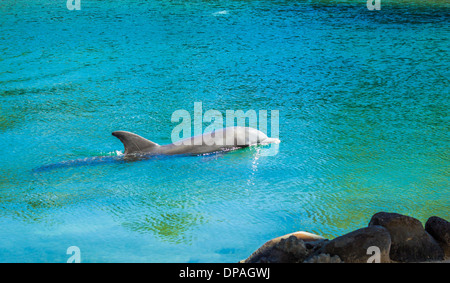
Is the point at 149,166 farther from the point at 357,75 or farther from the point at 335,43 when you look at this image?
the point at 335,43

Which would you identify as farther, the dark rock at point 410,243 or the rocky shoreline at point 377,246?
the dark rock at point 410,243

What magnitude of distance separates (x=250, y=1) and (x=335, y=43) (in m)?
5.66

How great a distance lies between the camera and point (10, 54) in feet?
40.0

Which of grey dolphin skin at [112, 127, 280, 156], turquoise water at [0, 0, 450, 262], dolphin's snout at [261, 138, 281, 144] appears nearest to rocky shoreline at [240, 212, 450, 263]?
turquoise water at [0, 0, 450, 262]

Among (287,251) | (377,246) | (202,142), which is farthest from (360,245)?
(202,142)

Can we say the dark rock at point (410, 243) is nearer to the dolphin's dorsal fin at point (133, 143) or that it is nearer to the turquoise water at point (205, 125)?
the turquoise water at point (205, 125)

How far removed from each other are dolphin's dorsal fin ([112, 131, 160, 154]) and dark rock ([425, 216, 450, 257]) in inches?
150

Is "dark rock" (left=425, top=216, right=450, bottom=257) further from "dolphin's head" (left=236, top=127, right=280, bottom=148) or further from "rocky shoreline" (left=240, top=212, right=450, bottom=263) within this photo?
"dolphin's head" (left=236, top=127, right=280, bottom=148)

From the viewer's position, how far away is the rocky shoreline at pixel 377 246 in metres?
3.11

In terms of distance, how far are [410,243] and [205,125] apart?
4483mm

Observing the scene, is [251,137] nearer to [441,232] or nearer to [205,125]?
[205,125]

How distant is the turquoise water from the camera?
473cm

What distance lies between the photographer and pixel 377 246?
3.14 m

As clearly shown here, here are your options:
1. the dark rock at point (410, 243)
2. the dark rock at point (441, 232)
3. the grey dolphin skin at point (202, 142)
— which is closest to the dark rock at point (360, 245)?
the dark rock at point (410, 243)
